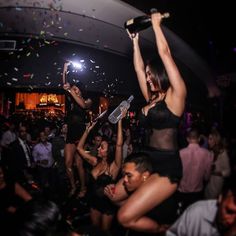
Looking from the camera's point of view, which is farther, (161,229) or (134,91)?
(134,91)

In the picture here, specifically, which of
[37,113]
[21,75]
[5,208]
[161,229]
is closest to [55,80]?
[21,75]

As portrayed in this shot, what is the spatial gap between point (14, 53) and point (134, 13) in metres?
4.12

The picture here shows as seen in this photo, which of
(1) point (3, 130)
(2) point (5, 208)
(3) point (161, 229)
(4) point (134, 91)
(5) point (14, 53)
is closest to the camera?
(3) point (161, 229)

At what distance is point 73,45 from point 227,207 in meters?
9.30

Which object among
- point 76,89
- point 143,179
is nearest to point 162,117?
A: point 143,179

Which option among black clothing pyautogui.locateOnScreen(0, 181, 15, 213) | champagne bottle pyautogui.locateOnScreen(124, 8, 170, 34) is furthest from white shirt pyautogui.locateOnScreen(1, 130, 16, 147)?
champagne bottle pyautogui.locateOnScreen(124, 8, 170, 34)

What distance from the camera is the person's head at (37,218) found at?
1881 mm

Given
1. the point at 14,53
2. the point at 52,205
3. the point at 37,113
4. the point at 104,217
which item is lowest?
the point at 104,217

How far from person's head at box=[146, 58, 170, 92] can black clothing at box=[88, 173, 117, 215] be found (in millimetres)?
1568

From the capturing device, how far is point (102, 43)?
10.6 m

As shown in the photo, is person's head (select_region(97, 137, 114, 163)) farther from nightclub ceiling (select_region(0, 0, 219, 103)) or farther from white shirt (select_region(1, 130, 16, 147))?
nightclub ceiling (select_region(0, 0, 219, 103))

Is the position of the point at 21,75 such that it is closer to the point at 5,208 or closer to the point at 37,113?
the point at 37,113

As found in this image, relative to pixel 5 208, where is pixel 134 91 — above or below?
above

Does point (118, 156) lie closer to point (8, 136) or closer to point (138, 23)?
point (138, 23)
